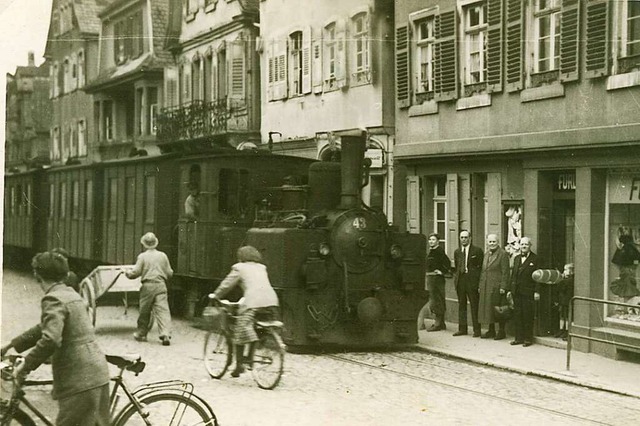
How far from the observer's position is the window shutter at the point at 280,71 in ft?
37.3

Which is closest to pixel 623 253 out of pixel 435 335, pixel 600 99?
pixel 600 99

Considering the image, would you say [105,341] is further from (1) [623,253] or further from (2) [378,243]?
(1) [623,253]

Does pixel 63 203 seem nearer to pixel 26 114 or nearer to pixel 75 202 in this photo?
pixel 75 202

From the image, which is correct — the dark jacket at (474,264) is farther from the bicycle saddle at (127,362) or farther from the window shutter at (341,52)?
the bicycle saddle at (127,362)

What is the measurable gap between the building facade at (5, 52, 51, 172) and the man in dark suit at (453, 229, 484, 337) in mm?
5533

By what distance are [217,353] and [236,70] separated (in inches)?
169

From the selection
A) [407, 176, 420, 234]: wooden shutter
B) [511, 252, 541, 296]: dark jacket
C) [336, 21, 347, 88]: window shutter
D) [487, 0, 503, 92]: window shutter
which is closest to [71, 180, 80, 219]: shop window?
[336, 21, 347, 88]: window shutter

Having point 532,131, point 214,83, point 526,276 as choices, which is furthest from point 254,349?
point 532,131

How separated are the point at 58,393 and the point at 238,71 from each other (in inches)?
287

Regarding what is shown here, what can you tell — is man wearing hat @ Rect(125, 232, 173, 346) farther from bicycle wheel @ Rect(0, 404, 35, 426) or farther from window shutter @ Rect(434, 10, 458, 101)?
bicycle wheel @ Rect(0, 404, 35, 426)

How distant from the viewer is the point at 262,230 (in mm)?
11188

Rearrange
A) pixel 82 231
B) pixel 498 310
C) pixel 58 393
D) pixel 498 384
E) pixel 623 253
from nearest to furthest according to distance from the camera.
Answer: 1. pixel 58 393
2. pixel 498 384
3. pixel 623 253
4. pixel 498 310
5. pixel 82 231

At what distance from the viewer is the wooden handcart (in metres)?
10.9

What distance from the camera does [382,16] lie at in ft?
41.8
